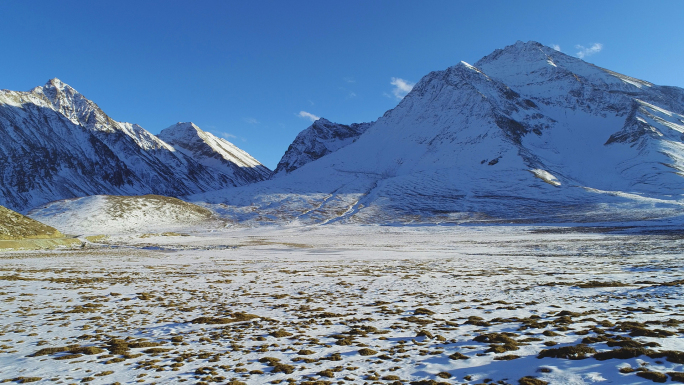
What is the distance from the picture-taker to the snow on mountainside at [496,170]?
337ft

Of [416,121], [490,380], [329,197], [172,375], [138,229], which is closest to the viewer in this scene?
[490,380]

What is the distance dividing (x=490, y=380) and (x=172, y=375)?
658 centimetres

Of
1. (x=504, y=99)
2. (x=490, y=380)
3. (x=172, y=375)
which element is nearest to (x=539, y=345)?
(x=490, y=380)

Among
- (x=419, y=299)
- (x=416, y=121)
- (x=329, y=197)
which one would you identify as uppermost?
(x=416, y=121)

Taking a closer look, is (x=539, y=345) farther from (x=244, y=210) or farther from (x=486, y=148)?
(x=486, y=148)

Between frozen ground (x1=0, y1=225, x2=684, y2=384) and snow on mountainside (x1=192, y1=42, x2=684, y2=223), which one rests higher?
snow on mountainside (x1=192, y1=42, x2=684, y2=223)

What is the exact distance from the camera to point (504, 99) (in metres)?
197

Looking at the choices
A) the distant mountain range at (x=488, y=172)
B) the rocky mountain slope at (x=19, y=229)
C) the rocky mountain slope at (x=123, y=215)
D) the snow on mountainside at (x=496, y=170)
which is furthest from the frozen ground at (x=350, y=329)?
the snow on mountainside at (x=496, y=170)

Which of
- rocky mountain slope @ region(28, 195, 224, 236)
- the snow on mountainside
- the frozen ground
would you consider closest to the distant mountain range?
the snow on mountainside

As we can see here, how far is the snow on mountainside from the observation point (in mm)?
102812

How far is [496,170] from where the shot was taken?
139 metres

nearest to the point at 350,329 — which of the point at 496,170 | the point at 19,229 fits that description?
the point at 19,229

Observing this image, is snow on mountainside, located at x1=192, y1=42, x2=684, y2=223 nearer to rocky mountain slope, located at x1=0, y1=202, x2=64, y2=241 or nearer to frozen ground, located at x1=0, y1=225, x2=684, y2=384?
rocky mountain slope, located at x1=0, y1=202, x2=64, y2=241

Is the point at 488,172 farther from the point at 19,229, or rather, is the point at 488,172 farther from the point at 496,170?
the point at 19,229
